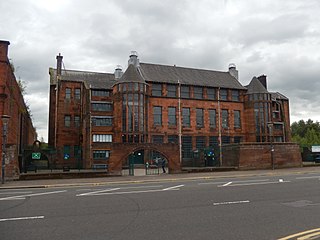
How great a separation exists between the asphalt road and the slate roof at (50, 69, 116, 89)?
123ft

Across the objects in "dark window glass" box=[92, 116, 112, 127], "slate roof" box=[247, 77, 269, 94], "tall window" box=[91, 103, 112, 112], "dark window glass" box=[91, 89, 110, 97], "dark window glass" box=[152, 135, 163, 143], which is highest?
"slate roof" box=[247, 77, 269, 94]

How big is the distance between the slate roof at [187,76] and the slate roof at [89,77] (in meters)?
6.49

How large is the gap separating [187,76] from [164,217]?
4379 cm

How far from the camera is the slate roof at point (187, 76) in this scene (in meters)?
47.6

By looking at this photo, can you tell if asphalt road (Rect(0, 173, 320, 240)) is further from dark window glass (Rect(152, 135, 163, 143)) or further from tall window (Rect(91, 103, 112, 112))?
tall window (Rect(91, 103, 112, 112))

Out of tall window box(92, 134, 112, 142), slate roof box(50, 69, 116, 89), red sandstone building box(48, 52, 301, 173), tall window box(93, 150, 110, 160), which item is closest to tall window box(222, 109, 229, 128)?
red sandstone building box(48, 52, 301, 173)

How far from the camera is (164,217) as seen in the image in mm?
8664

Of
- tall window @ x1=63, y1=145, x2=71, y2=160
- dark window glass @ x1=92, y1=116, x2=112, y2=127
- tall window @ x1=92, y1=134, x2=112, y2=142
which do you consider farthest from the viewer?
tall window @ x1=63, y1=145, x2=71, y2=160

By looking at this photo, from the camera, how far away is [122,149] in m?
26.8

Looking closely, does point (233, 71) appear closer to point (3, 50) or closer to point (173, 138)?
point (173, 138)

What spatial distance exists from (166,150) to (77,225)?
20.7 metres

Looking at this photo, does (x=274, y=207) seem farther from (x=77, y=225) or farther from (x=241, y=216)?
(x=77, y=225)

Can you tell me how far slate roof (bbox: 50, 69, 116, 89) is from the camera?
4884cm

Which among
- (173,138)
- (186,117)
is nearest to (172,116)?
(186,117)
